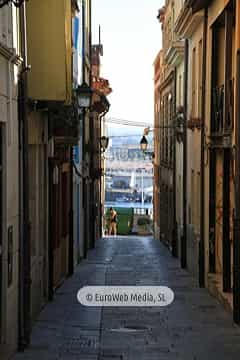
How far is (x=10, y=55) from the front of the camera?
10367 millimetres

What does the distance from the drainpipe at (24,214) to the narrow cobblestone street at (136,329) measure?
14.6 inches

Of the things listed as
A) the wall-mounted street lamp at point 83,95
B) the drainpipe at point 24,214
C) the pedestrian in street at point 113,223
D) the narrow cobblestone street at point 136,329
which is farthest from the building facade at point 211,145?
the pedestrian in street at point 113,223

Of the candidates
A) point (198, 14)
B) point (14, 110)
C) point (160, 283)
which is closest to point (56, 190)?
point (160, 283)

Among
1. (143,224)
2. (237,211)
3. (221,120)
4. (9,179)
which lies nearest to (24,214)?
(9,179)

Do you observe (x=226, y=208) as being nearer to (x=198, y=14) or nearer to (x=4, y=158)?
(x=198, y=14)

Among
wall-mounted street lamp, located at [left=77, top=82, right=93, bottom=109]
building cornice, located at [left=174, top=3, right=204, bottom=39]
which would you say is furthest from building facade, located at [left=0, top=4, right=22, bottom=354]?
building cornice, located at [left=174, top=3, right=204, bottom=39]

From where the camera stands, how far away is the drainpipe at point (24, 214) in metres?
11.2

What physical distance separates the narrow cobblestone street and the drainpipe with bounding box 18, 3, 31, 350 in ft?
1.22

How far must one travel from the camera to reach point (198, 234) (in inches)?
783

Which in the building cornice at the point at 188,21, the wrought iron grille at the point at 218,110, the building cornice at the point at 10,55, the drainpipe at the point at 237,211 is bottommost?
the drainpipe at the point at 237,211

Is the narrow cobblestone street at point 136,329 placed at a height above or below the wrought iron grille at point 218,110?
below

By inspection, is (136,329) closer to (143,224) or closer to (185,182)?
(185,182)

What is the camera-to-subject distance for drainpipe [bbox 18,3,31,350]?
36.8 ft

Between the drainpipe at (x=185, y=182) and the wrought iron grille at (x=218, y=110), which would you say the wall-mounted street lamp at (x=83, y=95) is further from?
the drainpipe at (x=185, y=182)
